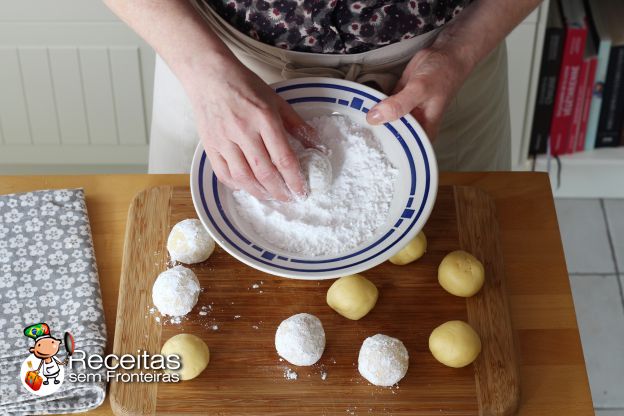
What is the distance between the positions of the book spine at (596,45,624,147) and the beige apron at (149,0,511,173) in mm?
642

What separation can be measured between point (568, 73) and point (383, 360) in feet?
3.97

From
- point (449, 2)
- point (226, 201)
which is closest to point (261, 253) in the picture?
point (226, 201)

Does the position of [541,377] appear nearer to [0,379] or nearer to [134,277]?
[134,277]

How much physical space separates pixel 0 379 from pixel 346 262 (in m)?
0.48

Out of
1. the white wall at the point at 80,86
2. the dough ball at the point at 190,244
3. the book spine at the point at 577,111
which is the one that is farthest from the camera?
the book spine at the point at 577,111

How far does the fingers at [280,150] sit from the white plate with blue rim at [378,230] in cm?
10

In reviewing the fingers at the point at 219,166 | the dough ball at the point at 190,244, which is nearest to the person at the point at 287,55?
the fingers at the point at 219,166

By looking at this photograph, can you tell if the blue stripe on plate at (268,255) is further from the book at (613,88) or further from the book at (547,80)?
the book at (613,88)

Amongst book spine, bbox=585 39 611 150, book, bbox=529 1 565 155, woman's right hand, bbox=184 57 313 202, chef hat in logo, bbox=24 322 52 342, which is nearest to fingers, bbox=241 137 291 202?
woman's right hand, bbox=184 57 313 202

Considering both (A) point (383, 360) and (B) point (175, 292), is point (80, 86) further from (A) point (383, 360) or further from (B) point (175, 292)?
(A) point (383, 360)

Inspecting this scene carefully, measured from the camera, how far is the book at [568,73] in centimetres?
181

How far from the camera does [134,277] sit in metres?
1.08

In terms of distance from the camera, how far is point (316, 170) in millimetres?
1003

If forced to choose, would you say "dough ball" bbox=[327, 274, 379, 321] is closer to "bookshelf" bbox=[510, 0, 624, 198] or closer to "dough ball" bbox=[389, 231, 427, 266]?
"dough ball" bbox=[389, 231, 427, 266]
